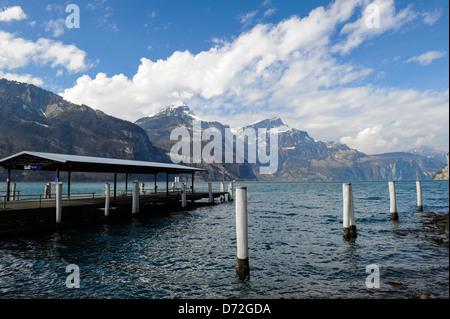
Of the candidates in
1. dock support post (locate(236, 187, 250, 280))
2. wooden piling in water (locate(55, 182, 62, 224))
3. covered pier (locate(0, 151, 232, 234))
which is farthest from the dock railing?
dock support post (locate(236, 187, 250, 280))

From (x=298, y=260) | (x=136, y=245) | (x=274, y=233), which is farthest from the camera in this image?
(x=274, y=233)

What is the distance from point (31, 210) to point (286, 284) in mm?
20279

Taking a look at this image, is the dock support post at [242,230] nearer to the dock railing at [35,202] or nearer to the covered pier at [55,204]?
the covered pier at [55,204]

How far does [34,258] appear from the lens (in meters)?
15.5

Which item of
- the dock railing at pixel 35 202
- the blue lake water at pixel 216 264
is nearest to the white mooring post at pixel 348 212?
the blue lake water at pixel 216 264
